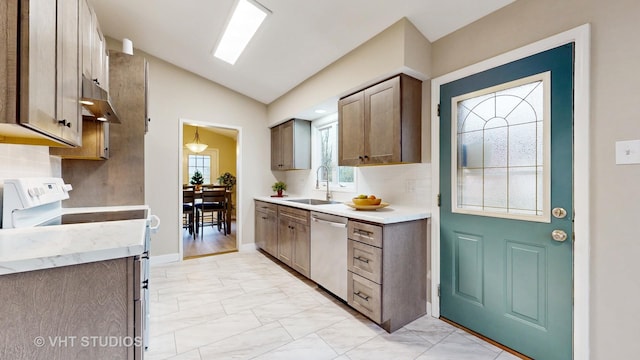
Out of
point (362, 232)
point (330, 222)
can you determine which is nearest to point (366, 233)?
point (362, 232)

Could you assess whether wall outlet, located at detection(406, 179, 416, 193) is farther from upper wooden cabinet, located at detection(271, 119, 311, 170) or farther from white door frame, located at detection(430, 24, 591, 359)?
upper wooden cabinet, located at detection(271, 119, 311, 170)

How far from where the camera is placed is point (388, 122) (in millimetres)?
2396

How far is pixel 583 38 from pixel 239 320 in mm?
3115

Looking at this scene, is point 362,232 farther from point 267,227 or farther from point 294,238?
point 267,227

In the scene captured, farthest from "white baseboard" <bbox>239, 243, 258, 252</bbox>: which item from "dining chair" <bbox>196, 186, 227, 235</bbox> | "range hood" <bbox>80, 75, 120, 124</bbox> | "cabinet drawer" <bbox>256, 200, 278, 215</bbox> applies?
"range hood" <bbox>80, 75, 120, 124</bbox>

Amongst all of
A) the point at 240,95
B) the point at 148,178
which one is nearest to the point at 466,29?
the point at 240,95

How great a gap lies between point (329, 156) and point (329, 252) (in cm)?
169

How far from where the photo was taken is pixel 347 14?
2.28 m

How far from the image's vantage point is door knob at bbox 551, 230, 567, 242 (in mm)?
1636

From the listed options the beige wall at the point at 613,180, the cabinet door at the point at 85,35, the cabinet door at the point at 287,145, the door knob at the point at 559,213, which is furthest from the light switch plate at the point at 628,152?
the cabinet door at the point at 287,145

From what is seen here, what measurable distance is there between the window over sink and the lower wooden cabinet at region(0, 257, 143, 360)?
272 cm

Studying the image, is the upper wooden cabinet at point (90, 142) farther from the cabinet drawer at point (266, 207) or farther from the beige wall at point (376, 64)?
the beige wall at point (376, 64)

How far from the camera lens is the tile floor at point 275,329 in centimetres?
186

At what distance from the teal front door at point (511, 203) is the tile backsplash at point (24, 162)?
2.94m
